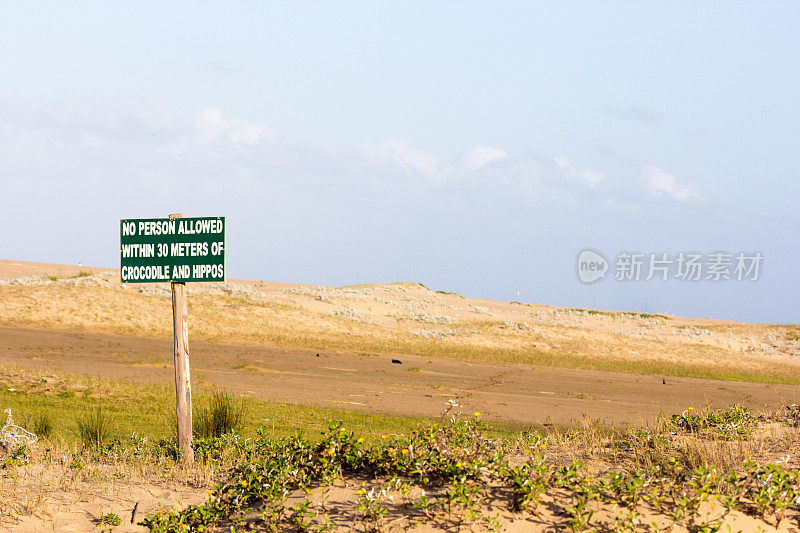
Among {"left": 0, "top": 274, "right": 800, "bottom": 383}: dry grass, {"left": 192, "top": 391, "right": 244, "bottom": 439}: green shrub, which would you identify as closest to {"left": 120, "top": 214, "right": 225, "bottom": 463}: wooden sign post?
{"left": 192, "top": 391, "right": 244, "bottom": 439}: green shrub

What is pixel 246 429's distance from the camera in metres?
11.9

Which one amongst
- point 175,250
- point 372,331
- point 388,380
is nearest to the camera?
point 175,250

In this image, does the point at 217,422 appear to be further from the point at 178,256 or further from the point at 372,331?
the point at 372,331

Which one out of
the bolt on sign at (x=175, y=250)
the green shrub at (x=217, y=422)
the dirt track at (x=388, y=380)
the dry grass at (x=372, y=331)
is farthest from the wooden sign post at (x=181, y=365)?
the dry grass at (x=372, y=331)

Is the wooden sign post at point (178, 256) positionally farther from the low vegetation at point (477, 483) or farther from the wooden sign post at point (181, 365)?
the low vegetation at point (477, 483)

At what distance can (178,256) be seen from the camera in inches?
338

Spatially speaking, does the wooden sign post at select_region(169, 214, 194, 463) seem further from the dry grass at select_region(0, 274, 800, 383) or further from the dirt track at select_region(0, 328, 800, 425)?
the dry grass at select_region(0, 274, 800, 383)

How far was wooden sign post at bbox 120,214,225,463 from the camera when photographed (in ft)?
28.0

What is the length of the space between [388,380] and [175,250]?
13256 millimetres

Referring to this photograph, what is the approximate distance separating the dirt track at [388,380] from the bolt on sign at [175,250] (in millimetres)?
8224

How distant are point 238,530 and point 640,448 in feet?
13.5

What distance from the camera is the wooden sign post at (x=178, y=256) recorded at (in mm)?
8539

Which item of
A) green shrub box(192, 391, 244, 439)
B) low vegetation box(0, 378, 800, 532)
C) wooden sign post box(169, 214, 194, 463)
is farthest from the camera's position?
Result: green shrub box(192, 391, 244, 439)

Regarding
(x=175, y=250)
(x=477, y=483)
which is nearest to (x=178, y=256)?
(x=175, y=250)
